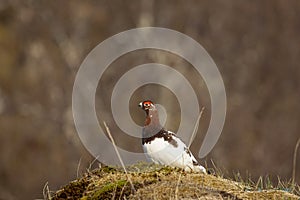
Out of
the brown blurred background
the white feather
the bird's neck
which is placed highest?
the brown blurred background

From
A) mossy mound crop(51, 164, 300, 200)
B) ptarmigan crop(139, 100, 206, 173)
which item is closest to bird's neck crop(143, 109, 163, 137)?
ptarmigan crop(139, 100, 206, 173)

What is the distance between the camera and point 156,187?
7422 mm

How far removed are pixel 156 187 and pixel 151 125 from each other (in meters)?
1.78

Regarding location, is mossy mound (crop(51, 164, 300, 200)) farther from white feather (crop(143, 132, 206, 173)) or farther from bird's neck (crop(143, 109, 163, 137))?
bird's neck (crop(143, 109, 163, 137))

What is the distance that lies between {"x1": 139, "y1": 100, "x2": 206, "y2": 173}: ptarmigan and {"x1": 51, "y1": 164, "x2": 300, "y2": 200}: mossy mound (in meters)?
0.49

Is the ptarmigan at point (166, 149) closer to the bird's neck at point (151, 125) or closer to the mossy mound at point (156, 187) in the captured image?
the bird's neck at point (151, 125)

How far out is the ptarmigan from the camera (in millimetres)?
8734

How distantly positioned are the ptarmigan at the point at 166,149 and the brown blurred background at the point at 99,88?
17.1 m

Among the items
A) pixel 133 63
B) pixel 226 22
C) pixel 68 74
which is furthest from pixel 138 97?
pixel 226 22

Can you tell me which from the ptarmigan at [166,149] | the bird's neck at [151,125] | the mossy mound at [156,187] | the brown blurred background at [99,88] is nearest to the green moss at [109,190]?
the mossy mound at [156,187]

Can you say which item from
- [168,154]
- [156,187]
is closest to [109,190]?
[156,187]

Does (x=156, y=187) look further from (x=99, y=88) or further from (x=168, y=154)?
(x=99, y=88)

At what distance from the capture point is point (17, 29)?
29.0 meters

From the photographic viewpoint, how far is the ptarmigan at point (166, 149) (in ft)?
28.7
